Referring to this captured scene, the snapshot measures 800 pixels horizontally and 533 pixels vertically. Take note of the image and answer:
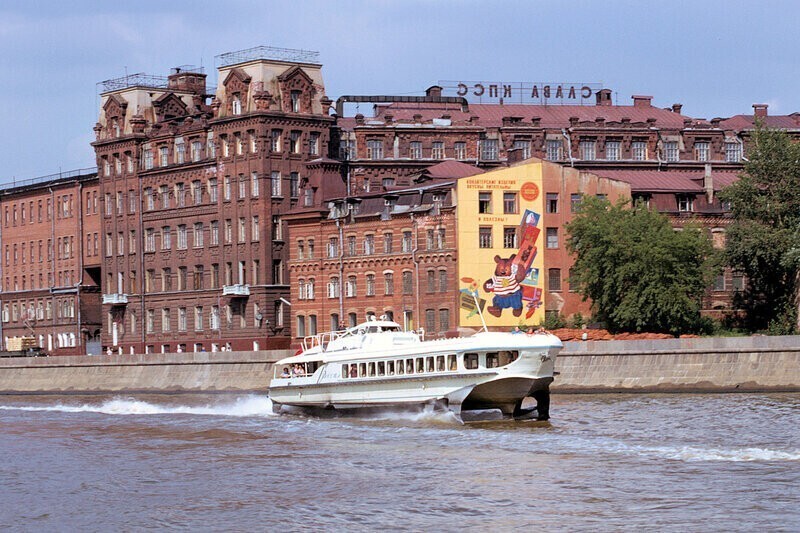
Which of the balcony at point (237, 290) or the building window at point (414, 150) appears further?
the building window at point (414, 150)

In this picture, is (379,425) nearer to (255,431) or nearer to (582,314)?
(255,431)

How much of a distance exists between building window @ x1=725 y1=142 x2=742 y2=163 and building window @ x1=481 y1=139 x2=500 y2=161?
56.5 feet

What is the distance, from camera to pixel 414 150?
395 feet

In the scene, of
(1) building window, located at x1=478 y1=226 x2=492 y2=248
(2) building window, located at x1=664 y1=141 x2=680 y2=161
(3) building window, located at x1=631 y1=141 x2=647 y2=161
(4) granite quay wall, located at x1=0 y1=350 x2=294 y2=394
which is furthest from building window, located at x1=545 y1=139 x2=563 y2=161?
(4) granite quay wall, located at x1=0 y1=350 x2=294 y2=394

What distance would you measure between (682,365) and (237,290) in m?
44.9

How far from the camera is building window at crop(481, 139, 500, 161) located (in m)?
121

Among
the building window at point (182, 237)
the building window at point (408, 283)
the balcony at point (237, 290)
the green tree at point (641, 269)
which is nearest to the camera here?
the green tree at point (641, 269)

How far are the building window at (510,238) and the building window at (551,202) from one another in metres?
2.48

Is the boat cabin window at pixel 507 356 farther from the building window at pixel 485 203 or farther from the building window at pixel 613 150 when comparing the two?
the building window at pixel 613 150

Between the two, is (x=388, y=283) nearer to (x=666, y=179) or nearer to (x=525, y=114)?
(x=666, y=179)

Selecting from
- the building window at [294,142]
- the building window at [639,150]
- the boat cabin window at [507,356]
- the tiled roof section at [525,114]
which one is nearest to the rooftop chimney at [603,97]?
the tiled roof section at [525,114]

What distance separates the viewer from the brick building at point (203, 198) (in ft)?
371

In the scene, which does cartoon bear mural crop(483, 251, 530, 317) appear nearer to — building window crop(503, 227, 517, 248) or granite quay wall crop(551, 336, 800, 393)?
building window crop(503, 227, 517, 248)

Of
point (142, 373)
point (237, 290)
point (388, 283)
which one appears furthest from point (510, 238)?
point (142, 373)
